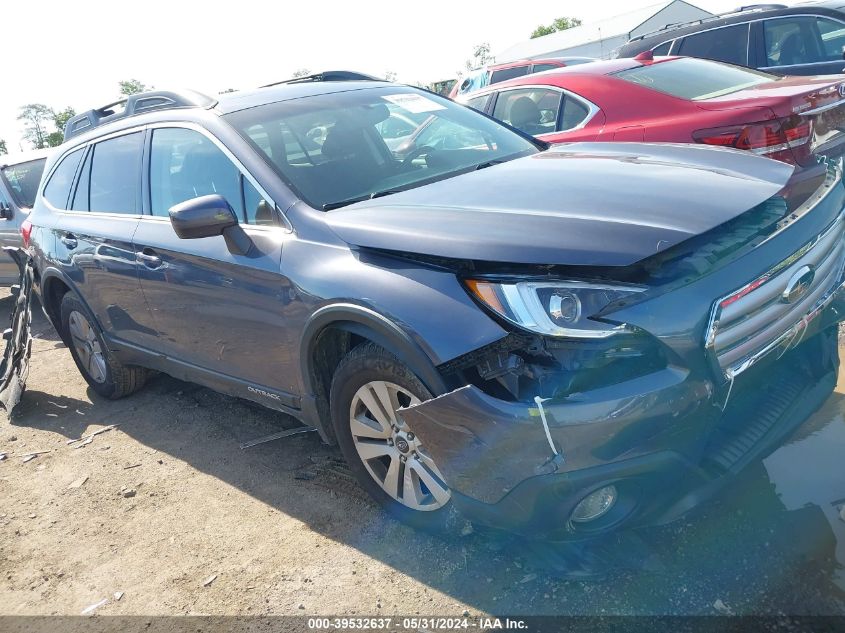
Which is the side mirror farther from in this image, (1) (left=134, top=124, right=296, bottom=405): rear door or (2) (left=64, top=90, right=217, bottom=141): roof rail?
(2) (left=64, top=90, right=217, bottom=141): roof rail

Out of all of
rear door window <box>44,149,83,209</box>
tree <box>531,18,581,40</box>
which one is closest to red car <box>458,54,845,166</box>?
rear door window <box>44,149,83,209</box>

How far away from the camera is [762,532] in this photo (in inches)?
104

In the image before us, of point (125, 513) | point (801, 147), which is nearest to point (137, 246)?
point (125, 513)

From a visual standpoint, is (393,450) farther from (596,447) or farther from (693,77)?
(693,77)

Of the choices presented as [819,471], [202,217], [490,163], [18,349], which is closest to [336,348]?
[202,217]

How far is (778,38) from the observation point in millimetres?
8109

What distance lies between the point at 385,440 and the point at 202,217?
121cm

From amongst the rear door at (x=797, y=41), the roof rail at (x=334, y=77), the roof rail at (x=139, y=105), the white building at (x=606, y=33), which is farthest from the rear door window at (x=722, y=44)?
the white building at (x=606, y=33)

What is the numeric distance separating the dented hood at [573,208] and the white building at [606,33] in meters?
42.1

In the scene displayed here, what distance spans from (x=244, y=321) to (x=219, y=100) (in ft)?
4.31

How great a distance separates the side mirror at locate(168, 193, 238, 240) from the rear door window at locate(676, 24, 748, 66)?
690 cm

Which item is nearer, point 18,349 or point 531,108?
point 18,349

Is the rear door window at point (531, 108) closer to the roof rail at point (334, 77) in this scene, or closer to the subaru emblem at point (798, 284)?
the roof rail at point (334, 77)

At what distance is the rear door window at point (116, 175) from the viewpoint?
4363 mm
